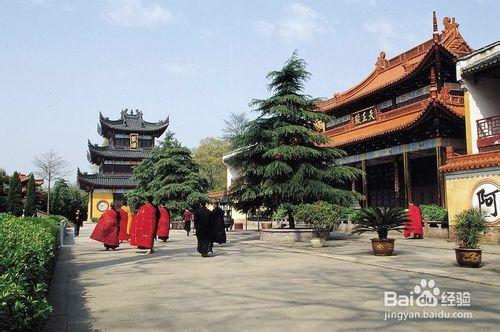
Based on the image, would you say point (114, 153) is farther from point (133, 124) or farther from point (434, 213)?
point (434, 213)

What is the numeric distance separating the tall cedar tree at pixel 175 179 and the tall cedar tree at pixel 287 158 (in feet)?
43.5

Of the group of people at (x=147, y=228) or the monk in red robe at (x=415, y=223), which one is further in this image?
the monk in red robe at (x=415, y=223)

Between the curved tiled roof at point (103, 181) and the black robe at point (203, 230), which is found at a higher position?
the curved tiled roof at point (103, 181)

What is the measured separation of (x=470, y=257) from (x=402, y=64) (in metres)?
19.2

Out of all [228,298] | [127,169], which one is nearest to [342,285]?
[228,298]

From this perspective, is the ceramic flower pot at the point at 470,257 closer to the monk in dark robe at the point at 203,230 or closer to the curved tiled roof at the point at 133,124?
the monk in dark robe at the point at 203,230

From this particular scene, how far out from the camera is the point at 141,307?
16.8 ft

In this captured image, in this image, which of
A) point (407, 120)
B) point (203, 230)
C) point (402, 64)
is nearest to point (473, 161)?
point (407, 120)

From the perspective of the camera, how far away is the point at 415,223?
16.3 metres

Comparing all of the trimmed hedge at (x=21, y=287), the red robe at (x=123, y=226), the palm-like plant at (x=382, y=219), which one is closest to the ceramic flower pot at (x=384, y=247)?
the palm-like plant at (x=382, y=219)

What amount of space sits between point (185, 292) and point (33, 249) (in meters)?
2.36

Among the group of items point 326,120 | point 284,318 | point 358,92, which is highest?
point 358,92

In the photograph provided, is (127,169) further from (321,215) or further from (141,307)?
(141,307)

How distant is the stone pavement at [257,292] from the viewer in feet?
14.2
